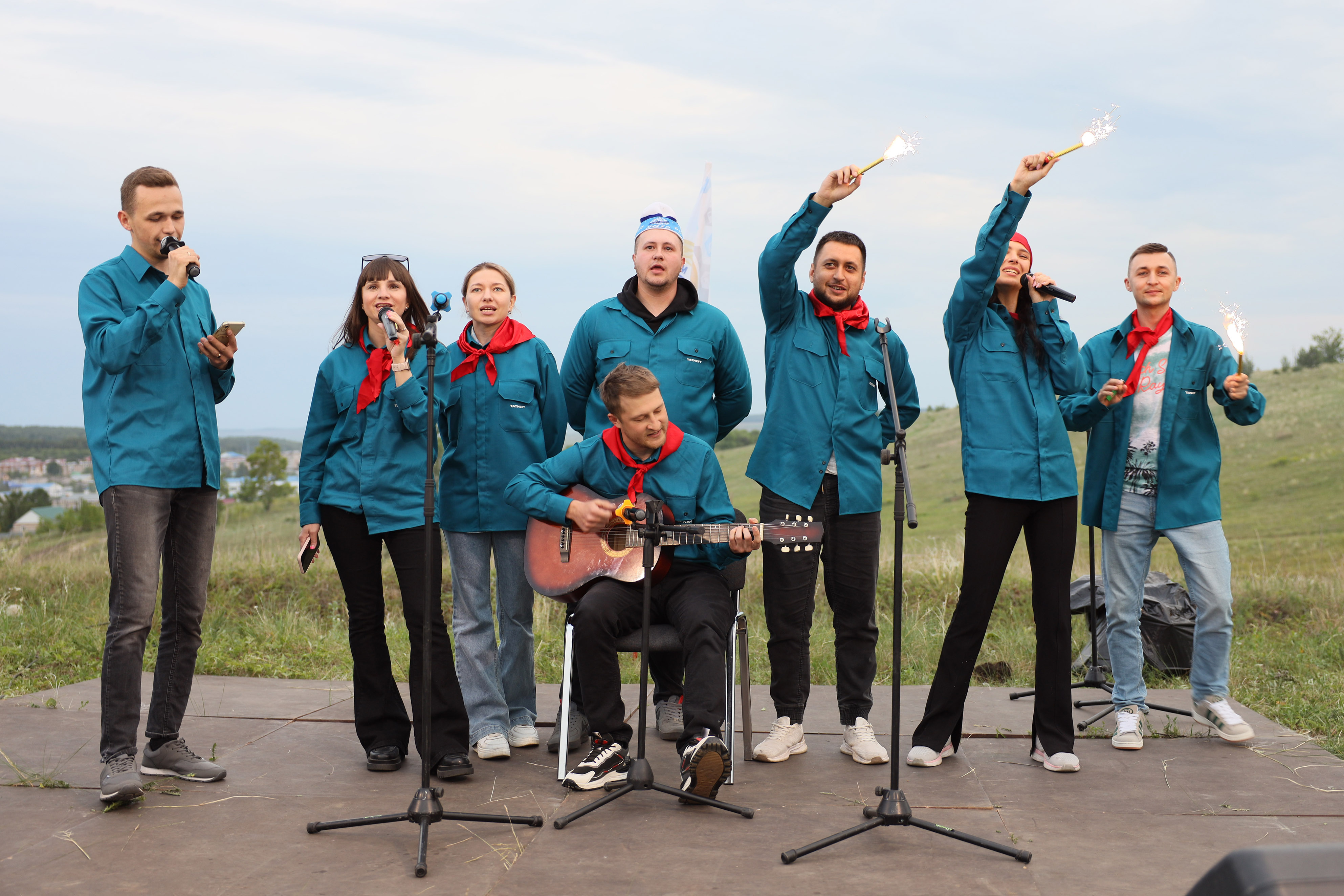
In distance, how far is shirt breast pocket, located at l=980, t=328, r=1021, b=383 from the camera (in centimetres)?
441

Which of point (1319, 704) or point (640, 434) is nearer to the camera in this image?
point (640, 434)

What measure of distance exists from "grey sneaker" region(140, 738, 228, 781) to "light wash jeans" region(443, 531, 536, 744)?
3.36ft

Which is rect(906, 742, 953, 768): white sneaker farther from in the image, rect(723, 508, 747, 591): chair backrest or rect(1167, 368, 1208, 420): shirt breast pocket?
rect(1167, 368, 1208, 420): shirt breast pocket

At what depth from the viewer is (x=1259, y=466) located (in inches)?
1176

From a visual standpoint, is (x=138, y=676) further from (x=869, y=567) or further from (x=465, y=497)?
(x=869, y=567)

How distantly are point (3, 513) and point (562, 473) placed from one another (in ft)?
102

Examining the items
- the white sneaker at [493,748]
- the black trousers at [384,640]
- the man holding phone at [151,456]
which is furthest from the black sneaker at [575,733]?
the man holding phone at [151,456]

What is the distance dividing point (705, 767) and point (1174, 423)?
106 inches

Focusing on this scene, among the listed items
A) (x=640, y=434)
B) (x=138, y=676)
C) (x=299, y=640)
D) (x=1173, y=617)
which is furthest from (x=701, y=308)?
(x=299, y=640)

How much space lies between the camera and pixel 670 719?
495 cm

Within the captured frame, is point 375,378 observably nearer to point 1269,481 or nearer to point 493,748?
point 493,748

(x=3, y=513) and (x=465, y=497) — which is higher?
(x=465, y=497)

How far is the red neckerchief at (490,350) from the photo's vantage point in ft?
15.2

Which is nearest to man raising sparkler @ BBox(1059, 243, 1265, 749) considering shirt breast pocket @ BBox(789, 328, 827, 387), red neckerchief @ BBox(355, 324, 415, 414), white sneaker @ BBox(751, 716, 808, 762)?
shirt breast pocket @ BBox(789, 328, 827, 387)
